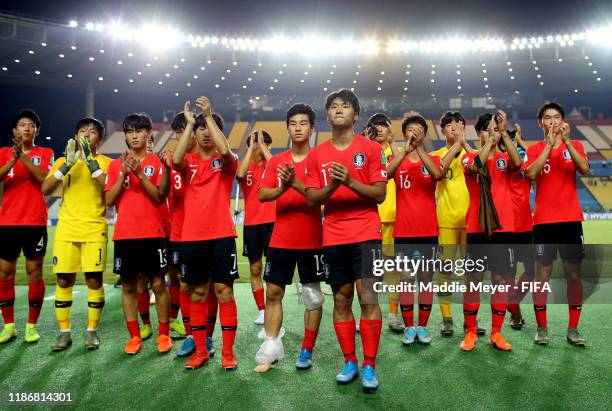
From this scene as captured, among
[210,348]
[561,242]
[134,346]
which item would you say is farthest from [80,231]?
[561,242]

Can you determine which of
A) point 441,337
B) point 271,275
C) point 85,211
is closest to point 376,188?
point 271,275

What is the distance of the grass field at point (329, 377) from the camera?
118 inches

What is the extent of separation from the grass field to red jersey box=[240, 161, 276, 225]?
56.4 inches

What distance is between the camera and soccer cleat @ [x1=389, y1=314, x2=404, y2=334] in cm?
486

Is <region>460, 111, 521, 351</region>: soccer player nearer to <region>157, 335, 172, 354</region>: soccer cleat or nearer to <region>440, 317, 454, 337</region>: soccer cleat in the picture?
<region>440, 317, 454, 337</region>: soccer cleat

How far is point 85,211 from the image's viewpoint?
4.51m

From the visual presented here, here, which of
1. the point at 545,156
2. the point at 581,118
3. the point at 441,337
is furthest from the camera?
the point at 581,118

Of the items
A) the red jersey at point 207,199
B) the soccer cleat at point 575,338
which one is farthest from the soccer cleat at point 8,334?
the soccer cleat at point 575,338

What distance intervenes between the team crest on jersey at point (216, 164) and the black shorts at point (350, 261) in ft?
4.62

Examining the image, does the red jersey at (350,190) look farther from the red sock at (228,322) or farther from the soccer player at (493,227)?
the soccer player at (493,227)

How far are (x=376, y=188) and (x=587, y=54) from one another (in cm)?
3947

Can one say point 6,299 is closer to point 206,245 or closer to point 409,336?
point 206,245

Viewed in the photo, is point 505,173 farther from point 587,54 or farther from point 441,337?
point 587,54

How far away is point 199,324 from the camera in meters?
3.84
